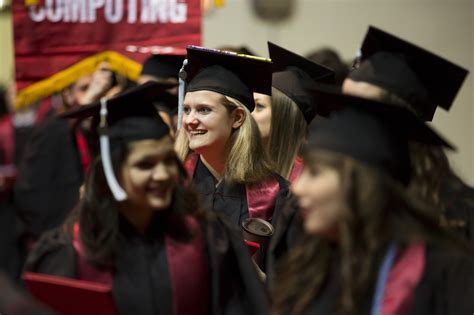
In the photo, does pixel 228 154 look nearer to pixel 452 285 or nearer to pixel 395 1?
pixel 452 285

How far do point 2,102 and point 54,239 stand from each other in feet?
11.2

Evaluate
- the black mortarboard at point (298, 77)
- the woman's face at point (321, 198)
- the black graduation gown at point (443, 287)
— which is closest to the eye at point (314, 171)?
the woman's face at point (321, 198)

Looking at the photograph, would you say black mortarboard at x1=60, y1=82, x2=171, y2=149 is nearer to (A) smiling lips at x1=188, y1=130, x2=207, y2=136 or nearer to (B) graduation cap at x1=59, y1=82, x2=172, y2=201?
(B) graduation cap at x1=59, y1=82, x2=172, y2=201

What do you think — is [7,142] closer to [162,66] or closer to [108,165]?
[162,66]

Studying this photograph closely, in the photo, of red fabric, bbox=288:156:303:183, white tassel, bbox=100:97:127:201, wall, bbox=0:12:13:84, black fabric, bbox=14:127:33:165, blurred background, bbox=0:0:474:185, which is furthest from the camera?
wall, bbox=0:12:13:84

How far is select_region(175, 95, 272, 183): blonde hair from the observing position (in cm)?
387

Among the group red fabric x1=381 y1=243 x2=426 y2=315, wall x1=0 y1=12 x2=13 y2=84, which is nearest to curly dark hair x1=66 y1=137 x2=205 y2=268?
red fabric x1=381 y1=243 x2=426 y2=315

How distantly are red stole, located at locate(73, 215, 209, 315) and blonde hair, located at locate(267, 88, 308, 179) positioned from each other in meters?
1.45

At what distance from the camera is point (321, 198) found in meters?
2.28

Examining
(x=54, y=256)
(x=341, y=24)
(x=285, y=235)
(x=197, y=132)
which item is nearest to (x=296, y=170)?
(x=197, y=132)

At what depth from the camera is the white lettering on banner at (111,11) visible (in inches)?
175

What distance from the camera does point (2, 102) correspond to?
19.4 feet

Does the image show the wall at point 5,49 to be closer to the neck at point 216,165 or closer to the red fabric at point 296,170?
the red fabric at point 296,170

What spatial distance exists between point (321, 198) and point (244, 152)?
1.63 metres
